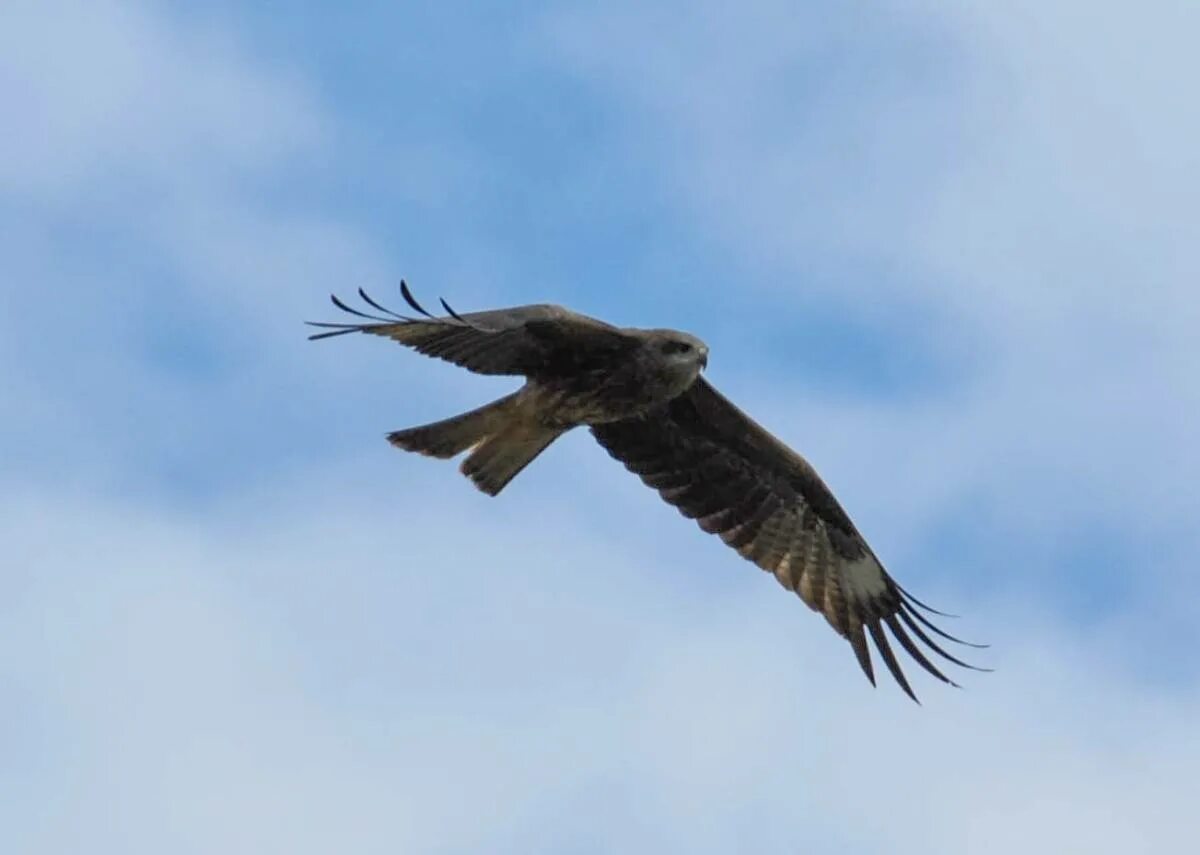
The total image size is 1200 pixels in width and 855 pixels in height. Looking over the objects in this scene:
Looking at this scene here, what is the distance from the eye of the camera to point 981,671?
1321cm

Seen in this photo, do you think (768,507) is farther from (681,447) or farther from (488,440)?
(488,440)

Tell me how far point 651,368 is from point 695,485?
153 cm

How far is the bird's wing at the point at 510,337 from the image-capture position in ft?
36.6

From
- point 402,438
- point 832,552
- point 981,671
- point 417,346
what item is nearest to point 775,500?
point 832,552

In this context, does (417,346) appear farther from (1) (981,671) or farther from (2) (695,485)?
(1) (981,671)

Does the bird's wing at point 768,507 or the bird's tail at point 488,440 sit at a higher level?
the bird's wing at point 768,507

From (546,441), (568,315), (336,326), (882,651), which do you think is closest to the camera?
(336,326)

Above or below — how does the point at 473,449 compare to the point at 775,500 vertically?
below

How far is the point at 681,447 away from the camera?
534 inches

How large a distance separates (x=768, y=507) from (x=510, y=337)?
8.87ft

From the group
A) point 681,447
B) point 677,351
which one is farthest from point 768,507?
point 677,351

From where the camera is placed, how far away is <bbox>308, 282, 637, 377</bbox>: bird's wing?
11.2 meters

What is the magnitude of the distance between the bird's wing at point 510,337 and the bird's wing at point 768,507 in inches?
48.2

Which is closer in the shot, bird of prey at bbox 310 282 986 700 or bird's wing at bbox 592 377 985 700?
bird of prey at bbox 310 282 986 700
